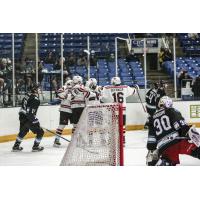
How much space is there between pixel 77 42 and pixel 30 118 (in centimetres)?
90

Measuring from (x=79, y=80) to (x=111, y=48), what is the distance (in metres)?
0.44

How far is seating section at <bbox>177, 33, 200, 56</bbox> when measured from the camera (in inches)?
213

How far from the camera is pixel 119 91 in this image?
5.73 meters

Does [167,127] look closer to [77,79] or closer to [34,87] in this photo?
[77,79]

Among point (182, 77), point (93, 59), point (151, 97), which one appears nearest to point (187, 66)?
point (182, 77)

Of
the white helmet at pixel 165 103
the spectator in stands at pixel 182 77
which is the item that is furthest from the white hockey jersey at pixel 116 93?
the white helmet at pixel 165 103

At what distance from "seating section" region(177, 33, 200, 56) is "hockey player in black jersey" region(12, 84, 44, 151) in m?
1.43

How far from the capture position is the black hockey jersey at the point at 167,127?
4.55m

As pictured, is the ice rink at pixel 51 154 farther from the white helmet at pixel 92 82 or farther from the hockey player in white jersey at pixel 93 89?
the white helmet at pixel 92 82

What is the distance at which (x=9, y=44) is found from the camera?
218 inches

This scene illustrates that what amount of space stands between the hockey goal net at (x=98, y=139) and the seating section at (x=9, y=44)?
0.99 metres
